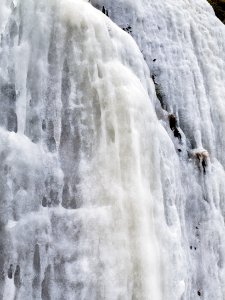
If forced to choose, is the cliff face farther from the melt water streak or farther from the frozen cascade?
the melt water streak

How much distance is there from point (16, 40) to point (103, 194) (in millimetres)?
963

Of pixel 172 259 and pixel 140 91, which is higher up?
pixel 140 91

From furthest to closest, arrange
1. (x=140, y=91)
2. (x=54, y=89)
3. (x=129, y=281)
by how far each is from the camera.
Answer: (x=140, y=91)
(x=54, y=89)
(x=129, y=281)

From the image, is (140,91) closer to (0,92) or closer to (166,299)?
(0,92)

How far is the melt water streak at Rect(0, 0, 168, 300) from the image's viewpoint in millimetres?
2488

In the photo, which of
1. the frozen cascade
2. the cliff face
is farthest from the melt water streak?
the cliff face

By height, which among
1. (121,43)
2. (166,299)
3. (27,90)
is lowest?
(166,299)

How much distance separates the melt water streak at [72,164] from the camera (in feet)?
8.16

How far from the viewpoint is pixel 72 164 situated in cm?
266

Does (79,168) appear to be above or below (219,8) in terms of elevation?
above

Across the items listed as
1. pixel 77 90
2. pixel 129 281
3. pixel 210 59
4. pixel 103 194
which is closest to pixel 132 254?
pixel 129 281

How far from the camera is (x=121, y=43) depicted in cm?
312

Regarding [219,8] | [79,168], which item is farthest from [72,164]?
[219,8]

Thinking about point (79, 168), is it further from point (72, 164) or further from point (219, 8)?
point (219, 8)
